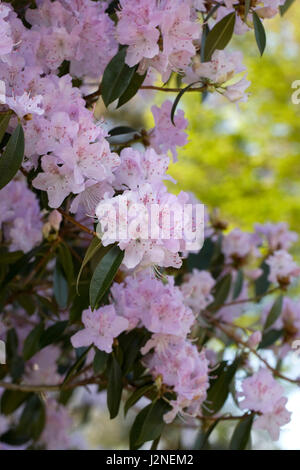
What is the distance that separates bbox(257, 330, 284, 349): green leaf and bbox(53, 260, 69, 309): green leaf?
0.51 m

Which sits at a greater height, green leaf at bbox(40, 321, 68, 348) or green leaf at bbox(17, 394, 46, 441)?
green leaf at bbox(40, 321, 68, 348)

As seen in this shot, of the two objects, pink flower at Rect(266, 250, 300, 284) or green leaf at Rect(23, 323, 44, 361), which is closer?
green leaf at Rect(23, 323, 44, 361)

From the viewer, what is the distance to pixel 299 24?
18.9ft

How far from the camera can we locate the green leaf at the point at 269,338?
1.63 metres

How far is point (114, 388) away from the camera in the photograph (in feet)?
4.07

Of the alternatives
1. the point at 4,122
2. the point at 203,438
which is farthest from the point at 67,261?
the point at 203,438

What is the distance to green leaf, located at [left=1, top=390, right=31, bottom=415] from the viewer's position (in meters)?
1.63

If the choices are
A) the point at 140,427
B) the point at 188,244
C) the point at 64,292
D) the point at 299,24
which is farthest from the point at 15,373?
the point at 299,24

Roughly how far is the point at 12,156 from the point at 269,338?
938 millimetres

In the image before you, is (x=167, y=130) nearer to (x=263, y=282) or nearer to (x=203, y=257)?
(x=203, y=257)

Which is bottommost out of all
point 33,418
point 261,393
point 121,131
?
point 33,418

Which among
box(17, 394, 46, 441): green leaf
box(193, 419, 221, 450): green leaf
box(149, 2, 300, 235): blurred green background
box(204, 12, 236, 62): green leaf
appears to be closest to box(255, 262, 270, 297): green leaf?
box(193, 419, 221, 450): green leaf

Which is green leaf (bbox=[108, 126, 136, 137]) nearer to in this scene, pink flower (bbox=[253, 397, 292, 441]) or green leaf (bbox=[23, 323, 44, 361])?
green leaf (bbox=[23, 323, 44, 361])

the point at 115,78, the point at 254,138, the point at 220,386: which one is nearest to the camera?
the point at 115,78
